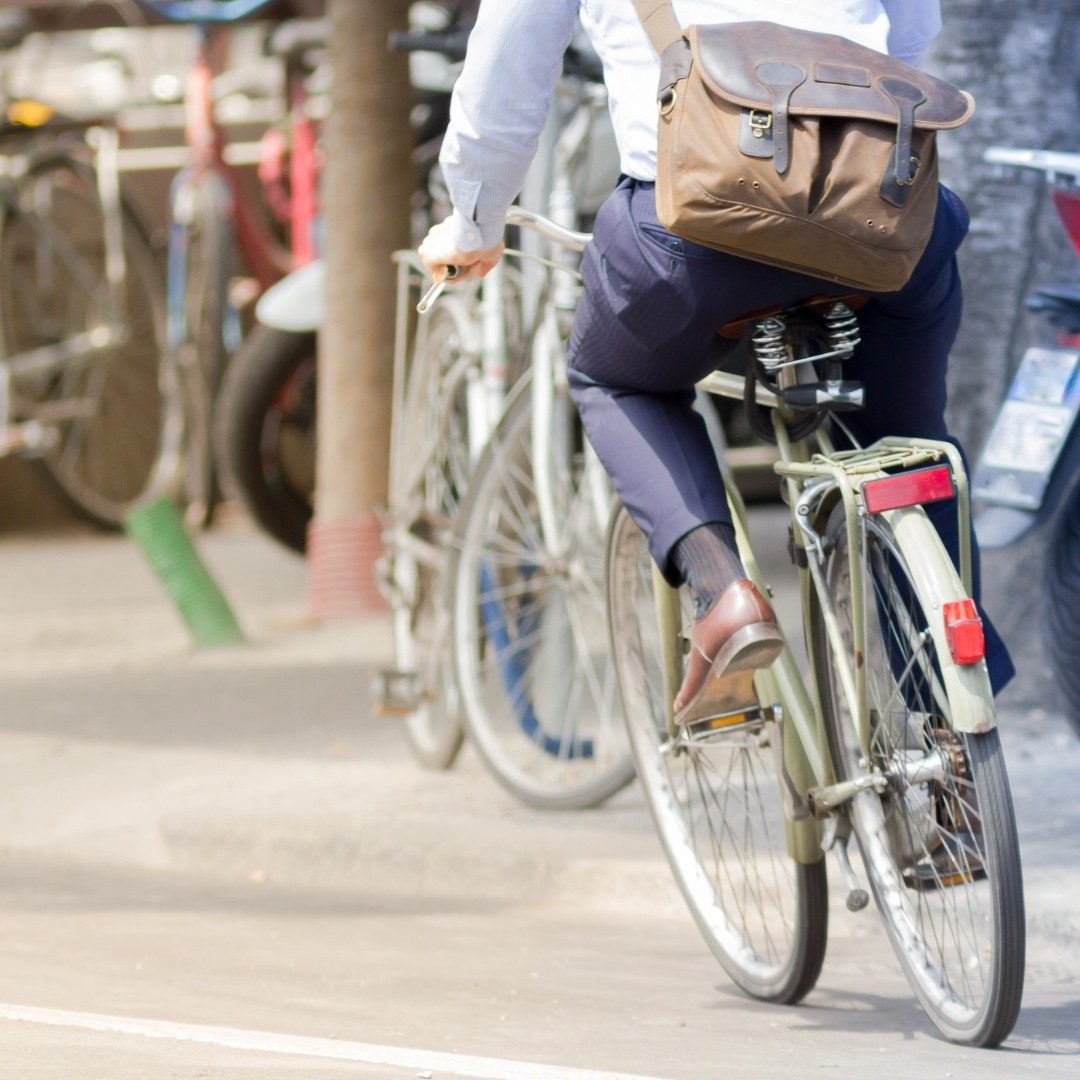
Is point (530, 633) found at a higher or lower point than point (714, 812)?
lower

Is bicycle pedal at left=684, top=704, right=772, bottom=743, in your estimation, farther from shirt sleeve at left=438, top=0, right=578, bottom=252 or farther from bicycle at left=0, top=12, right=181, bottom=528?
bicycle at left=0, top=12, right=181, bottom=528

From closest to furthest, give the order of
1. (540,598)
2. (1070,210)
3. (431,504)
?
(1070,210) < (540,598) < (431,504)

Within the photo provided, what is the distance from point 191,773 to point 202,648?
1579 mm

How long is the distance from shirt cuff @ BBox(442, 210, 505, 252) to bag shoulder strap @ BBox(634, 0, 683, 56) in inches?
14.1

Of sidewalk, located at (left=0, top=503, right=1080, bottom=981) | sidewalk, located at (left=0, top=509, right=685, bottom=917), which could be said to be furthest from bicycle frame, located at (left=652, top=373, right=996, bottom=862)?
sidewalk, located at (left=0, top=509, right=685, bottom=917)

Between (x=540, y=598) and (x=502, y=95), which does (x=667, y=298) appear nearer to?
(x=502, y=95)

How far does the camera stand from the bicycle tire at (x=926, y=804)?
2459 millimetres

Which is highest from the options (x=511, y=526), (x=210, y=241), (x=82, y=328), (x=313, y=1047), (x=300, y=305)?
(x=313, y=1047)

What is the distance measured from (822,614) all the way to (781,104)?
0.77 metres

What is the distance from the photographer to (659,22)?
254cm

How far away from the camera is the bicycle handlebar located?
7.46 meters

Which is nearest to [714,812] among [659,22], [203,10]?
[659,22]

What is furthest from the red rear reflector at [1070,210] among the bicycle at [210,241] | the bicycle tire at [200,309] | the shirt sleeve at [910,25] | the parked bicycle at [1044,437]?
the bicycle tire at [200,309]

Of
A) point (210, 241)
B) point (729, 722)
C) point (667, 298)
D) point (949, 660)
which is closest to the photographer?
point (949, 660)
